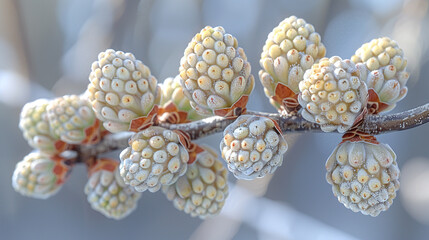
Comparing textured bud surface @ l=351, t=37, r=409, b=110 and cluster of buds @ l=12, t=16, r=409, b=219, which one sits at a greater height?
textured bud surface @ l=351, t=37, r=409, b=110

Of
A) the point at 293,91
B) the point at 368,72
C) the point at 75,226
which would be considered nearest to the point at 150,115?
the point at 293,91

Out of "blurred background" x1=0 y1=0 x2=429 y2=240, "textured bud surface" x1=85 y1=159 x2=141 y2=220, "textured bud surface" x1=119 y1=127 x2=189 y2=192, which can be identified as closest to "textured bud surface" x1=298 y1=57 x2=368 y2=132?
"textured bud surface" x1=119 y1=127 x2=189 y2=192

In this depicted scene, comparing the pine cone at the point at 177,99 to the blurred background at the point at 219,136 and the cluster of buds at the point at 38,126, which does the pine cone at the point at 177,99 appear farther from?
the blurred background at the point at 219,136

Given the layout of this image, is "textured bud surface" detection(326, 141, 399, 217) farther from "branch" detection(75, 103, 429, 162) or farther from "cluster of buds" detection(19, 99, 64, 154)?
"cluster of buds" detection(19, 99, 64, 154)

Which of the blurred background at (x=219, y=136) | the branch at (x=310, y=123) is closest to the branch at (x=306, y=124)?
the branch at (x=310, y=123)

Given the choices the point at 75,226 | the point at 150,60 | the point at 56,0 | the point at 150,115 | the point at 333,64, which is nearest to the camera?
the point at 333,64

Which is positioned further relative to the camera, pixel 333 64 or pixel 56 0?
pixel 56 0

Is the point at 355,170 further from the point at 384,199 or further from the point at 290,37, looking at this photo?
the point at 290,37
